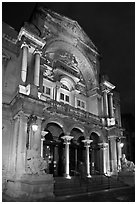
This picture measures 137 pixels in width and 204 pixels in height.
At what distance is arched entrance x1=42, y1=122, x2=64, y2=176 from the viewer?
16992 mm

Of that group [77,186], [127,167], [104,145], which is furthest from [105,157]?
[77,186]

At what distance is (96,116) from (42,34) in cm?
1048

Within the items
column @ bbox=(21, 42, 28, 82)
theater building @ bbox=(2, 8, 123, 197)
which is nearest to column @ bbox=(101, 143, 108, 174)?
theater building @ bbox=(2, 8, 123, 197)

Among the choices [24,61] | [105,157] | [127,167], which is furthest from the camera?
[105,157]

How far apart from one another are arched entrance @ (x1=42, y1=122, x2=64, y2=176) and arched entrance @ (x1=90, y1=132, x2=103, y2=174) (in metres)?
4.10

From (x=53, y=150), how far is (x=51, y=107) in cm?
491

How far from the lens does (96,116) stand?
794 inches

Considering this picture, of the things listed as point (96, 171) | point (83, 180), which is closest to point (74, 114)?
point (83, 180)

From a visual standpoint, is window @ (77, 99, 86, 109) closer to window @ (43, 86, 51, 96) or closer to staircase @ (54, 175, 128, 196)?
window @ (43, 86, 51, 96)

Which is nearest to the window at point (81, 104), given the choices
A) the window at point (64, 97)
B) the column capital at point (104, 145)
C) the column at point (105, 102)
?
the window at point (64, 97)

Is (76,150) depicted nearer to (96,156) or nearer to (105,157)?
(96,156)

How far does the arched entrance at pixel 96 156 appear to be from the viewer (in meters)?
19.5

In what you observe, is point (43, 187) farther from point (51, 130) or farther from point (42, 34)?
point (42, 34)

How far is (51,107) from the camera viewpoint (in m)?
15.4
